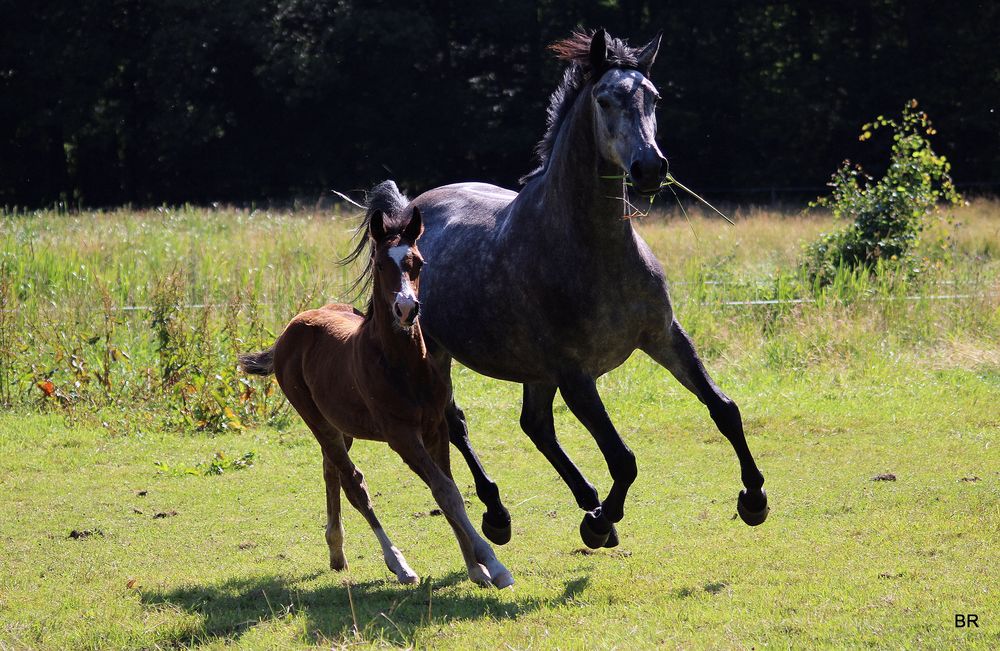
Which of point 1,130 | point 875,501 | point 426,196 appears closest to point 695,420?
point 875,501

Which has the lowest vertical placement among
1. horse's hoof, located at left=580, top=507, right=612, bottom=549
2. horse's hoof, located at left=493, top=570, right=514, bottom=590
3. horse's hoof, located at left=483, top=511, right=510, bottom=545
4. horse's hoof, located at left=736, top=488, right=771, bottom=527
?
horse's hoof, located at left=483, top=511, right=510, bottom=545

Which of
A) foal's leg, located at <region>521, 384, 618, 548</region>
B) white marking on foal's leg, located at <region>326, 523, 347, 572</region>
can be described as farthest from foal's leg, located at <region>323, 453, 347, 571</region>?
foal's leg, located at <region>521, 384, 618, 548</region>

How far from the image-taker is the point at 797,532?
6.37 meters

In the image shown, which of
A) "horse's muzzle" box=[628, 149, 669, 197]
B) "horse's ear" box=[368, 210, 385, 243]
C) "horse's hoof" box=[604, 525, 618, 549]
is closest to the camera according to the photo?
"horse's muzzle" box=[628, 149, 669, 197]

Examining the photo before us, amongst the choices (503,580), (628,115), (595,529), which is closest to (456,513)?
(503,580)

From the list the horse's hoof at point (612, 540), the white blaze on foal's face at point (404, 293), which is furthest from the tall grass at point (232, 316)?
the white blaze on foal's face at point (404, 293)

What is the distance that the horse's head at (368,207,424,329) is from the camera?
4.86m

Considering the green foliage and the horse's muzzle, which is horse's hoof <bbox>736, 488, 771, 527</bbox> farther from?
the green foliage

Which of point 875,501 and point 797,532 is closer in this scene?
point 797,532

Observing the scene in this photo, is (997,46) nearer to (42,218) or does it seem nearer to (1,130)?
(42,218)

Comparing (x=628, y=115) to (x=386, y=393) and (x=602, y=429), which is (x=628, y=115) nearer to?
(x=602, y=429)

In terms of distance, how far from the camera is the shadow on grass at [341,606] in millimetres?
4934

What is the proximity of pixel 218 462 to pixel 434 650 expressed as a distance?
466 cm

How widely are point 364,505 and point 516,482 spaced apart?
7.67 feet
